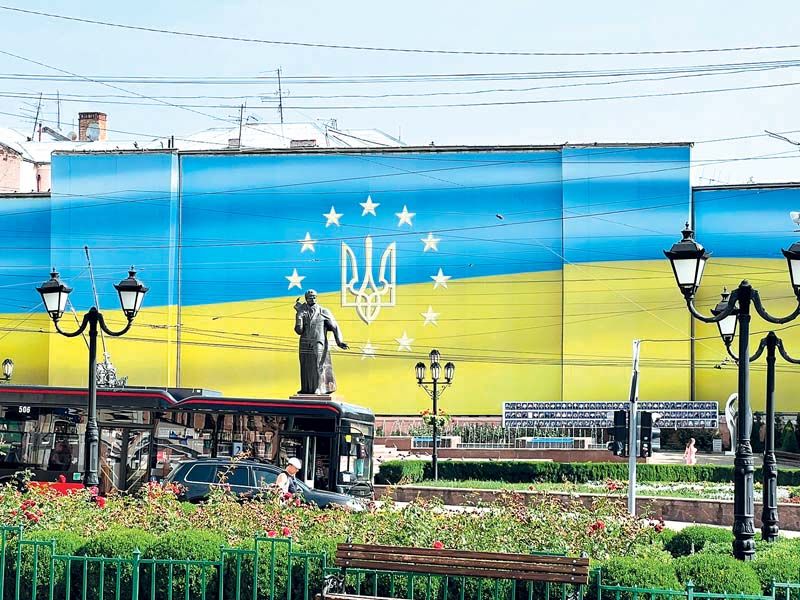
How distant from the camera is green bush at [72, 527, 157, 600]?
1125 cm

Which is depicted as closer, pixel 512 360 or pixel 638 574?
pixel 638 574

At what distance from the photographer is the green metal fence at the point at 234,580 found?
10594mm

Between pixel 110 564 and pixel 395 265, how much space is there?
4003cm

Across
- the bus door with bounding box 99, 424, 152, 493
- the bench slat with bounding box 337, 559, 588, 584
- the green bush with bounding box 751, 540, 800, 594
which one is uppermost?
the bench slat with bounding box 337, 559, 588, 584

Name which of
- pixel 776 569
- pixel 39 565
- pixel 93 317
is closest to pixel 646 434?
pixel 93 317

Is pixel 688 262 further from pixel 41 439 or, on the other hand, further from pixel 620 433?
pixel 41 439

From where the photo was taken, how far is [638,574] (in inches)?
397

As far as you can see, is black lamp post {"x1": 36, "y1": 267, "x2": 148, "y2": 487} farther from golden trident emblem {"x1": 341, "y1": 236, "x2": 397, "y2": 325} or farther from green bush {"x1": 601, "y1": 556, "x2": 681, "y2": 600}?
golden trident emblem {"x1": 341, "y1": 236, "x2": 397, "y2": 325}

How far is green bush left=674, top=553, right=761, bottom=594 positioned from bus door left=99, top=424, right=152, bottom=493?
55.6 ft

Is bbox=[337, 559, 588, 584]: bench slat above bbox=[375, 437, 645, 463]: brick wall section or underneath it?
above

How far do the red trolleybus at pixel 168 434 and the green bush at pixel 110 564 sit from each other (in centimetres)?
1389

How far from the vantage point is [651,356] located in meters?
49.2

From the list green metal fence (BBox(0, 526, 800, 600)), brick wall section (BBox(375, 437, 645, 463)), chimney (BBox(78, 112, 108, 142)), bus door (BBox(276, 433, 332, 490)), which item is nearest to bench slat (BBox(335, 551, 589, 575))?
A: green metal fence (BBox(0, 526, 800, 600))

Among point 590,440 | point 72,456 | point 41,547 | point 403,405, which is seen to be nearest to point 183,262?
point 403,405
